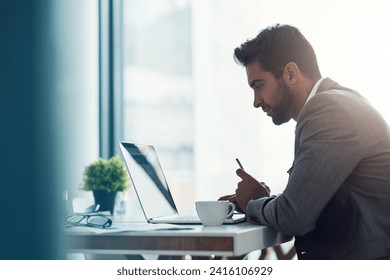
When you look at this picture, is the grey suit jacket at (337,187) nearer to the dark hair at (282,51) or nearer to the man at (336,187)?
the man at (336,187)

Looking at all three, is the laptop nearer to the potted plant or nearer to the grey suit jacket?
the grey suit jacket

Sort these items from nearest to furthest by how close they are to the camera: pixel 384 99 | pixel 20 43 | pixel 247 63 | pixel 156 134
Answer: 1. pixel 20 43
2. pixel 247 63
3. pixel 384 99
4. pixel 156 134

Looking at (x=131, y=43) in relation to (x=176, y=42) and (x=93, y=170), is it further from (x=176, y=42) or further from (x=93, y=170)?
(x=93, y=170)

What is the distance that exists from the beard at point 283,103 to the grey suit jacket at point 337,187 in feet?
0.95

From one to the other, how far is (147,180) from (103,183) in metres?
0.69

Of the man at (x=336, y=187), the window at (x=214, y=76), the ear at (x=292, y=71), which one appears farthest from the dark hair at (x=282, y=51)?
the window at (x=214, y=76)

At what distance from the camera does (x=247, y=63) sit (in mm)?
1697

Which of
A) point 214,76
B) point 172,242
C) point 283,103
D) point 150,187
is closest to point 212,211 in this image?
point 172,242

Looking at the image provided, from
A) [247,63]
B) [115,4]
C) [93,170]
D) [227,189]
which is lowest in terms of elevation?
[227,189]

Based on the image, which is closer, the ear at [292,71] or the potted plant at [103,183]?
the ear at [292,71]

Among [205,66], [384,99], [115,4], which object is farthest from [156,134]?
[384,99]

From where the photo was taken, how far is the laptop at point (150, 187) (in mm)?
1514

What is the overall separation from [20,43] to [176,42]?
9.10 ft

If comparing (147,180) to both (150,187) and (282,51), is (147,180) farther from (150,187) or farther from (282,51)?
(282,51)
